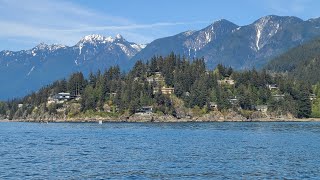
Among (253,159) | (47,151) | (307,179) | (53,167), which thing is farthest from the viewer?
(47,151)

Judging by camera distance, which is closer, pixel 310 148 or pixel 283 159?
pixel 283 159

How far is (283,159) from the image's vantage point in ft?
242

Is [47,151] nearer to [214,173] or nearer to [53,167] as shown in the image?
[53,167]

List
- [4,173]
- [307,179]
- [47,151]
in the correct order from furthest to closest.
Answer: [47,151] < [4,173] < [307,179]

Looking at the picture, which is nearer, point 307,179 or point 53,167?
point 307,179

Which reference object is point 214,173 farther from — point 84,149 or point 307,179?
point 84,149

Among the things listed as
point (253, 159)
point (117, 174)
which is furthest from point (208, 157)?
point (117, 174)

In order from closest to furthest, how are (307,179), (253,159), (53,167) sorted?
(307,179) < (53,167) < (253,159)

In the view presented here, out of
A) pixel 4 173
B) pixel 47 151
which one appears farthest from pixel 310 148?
pixel 4 173

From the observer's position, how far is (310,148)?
91.8m

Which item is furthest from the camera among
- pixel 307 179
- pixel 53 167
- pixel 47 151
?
pixel 47 151

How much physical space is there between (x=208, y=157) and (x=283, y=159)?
10759 millimetres

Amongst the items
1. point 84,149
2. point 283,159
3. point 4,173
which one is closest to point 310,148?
point 283,159

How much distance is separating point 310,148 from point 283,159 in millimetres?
20296
